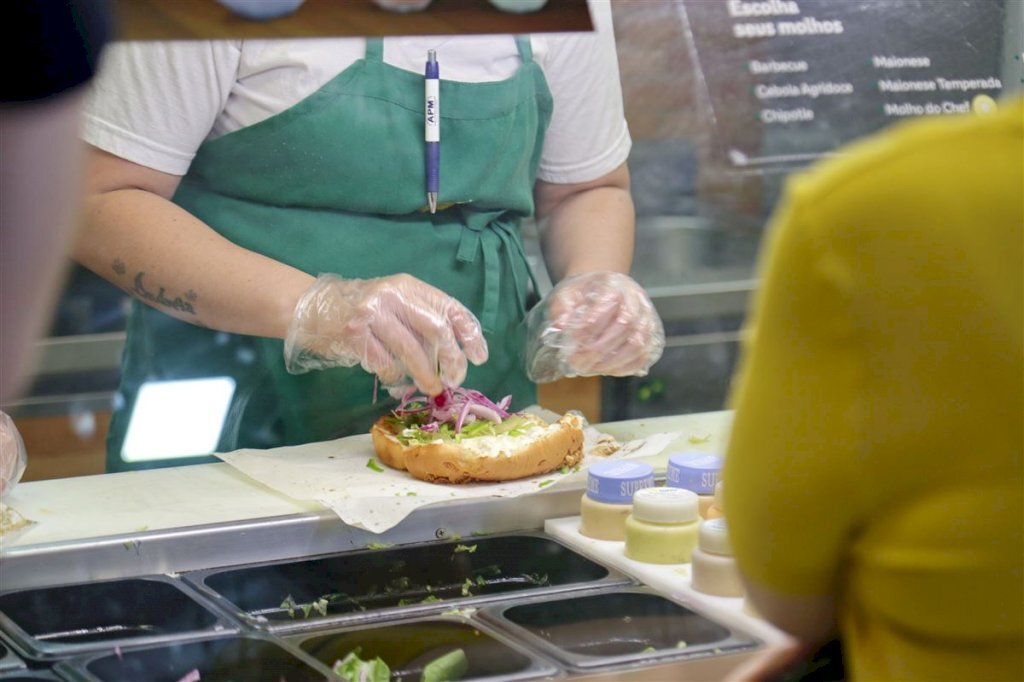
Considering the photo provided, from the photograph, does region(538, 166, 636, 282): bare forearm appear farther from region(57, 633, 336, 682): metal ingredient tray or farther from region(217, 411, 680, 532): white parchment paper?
region(57, 633, 336, 682): metal ingredient tray

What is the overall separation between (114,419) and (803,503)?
1855 mm

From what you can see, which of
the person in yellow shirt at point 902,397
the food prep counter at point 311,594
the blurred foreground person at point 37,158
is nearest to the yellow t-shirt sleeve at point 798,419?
the person in yellow shirt at point 902,397

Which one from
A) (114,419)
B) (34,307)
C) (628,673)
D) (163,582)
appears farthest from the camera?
(114,419)

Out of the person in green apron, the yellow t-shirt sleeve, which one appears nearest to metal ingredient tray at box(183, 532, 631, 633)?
the person in green apron

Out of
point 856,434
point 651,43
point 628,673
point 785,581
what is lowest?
point 628,673

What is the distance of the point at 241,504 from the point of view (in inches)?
71.6

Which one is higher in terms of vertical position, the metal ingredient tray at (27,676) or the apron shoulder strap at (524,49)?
the apron shoulder strap at (524,49)

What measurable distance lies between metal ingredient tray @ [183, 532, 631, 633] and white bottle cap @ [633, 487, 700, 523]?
3.4 inches

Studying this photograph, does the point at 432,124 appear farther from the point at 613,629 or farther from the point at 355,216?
the point at 613,629

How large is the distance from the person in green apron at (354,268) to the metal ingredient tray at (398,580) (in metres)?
0.35

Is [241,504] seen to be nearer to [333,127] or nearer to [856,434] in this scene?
[333,127]

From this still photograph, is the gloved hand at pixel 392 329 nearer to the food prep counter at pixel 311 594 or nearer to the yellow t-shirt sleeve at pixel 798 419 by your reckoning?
the food prep counter at pixel 311 594

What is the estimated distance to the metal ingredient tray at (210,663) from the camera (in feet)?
4.49

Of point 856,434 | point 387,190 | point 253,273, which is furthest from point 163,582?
point 856,434
